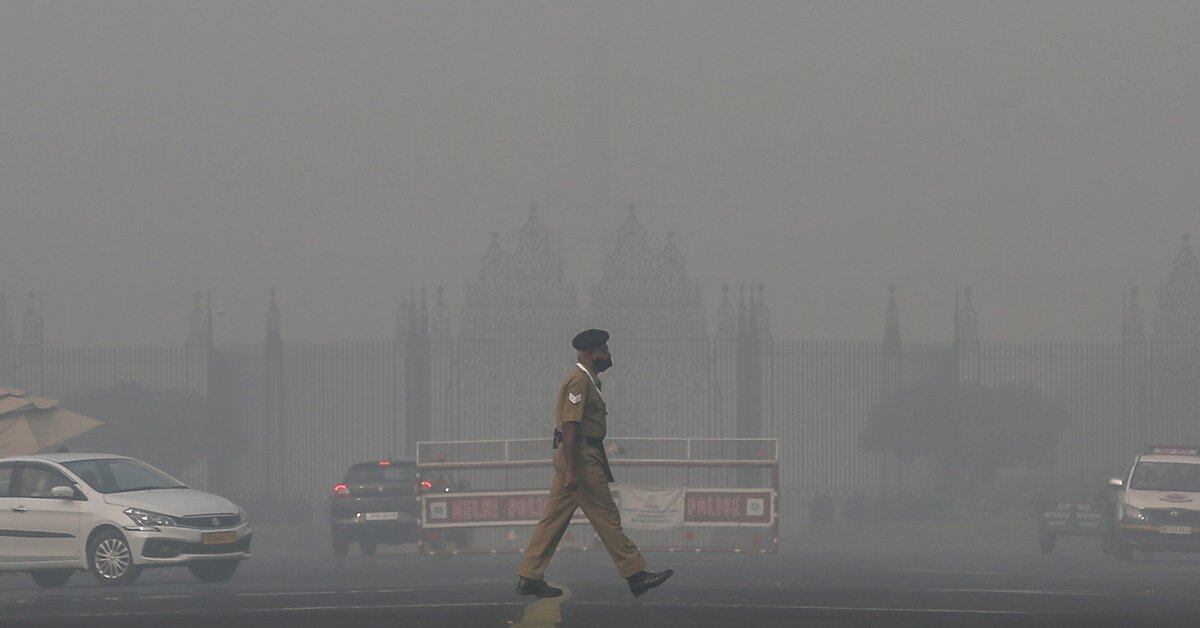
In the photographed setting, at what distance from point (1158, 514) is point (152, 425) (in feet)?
89.1

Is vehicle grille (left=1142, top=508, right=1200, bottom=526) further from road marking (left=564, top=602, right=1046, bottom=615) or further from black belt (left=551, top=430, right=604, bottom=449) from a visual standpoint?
black belt (left=551, top=430, right=604, bottom=449)

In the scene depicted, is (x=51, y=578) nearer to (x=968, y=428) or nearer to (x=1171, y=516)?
(x=1171, y=516)

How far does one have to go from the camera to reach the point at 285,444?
141ft

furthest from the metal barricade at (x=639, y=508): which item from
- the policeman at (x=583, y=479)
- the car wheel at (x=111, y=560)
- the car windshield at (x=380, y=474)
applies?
the policeman at (x=583, y=479)

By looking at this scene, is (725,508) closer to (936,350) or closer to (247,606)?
(247,606)

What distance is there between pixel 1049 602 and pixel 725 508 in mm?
8081

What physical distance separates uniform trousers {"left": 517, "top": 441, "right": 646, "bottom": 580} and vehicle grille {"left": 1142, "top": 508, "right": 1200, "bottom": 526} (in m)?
17.1

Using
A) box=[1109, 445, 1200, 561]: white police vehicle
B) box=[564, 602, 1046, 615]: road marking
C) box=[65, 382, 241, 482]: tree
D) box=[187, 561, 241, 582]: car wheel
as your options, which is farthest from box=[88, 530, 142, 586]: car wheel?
box=[65, 382, 241, 482]: tree

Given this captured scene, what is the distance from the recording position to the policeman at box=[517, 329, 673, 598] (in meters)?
11.7

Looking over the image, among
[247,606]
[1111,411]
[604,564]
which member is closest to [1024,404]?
[1111,411]

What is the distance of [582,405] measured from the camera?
11680 mm

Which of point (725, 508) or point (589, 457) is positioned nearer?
point (589, 457)

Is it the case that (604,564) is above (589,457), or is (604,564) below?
below

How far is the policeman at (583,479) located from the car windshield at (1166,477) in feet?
57.6
